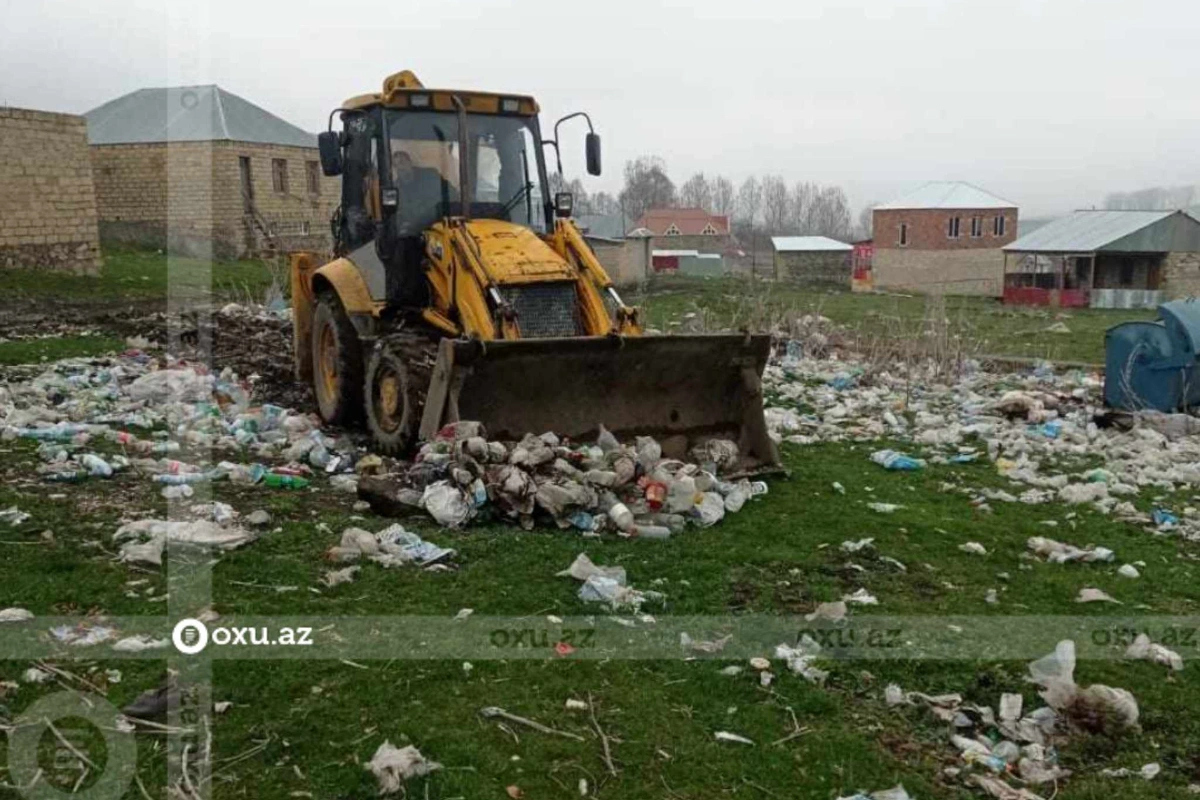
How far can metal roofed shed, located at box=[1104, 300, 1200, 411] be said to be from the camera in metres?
9.44

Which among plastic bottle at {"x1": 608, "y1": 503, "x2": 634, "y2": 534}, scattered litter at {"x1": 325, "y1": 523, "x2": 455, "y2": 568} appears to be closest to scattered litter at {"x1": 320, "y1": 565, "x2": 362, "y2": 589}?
scattered litter at {"x1": 325, "y1": 523, "x2": 455, "y2": 568}

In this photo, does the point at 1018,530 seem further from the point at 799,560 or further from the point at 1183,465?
the point at 1183,465

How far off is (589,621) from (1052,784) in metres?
1.77

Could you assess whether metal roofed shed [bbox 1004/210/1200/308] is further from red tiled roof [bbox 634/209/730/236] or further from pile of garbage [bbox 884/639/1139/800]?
red tiled roof [bbox 634/209/730/236]

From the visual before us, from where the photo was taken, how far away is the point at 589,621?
4.26 m

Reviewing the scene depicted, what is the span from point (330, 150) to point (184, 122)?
77.9 ft

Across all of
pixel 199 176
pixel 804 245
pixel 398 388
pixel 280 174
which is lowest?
pixel 398 388

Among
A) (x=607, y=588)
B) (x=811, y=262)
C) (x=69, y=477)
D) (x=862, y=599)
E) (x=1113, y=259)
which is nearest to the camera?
(x=607, y=588)

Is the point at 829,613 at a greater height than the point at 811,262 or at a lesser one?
lesser

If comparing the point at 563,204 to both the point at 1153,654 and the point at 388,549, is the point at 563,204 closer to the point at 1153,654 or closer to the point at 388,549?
the point at 388,549

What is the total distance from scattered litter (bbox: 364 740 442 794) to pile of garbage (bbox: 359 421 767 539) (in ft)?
7.16

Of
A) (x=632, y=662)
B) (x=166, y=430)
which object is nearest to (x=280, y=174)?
(x=166, y=430)

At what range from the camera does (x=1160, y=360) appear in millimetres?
9562

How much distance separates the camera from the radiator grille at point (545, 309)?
6562 mm
